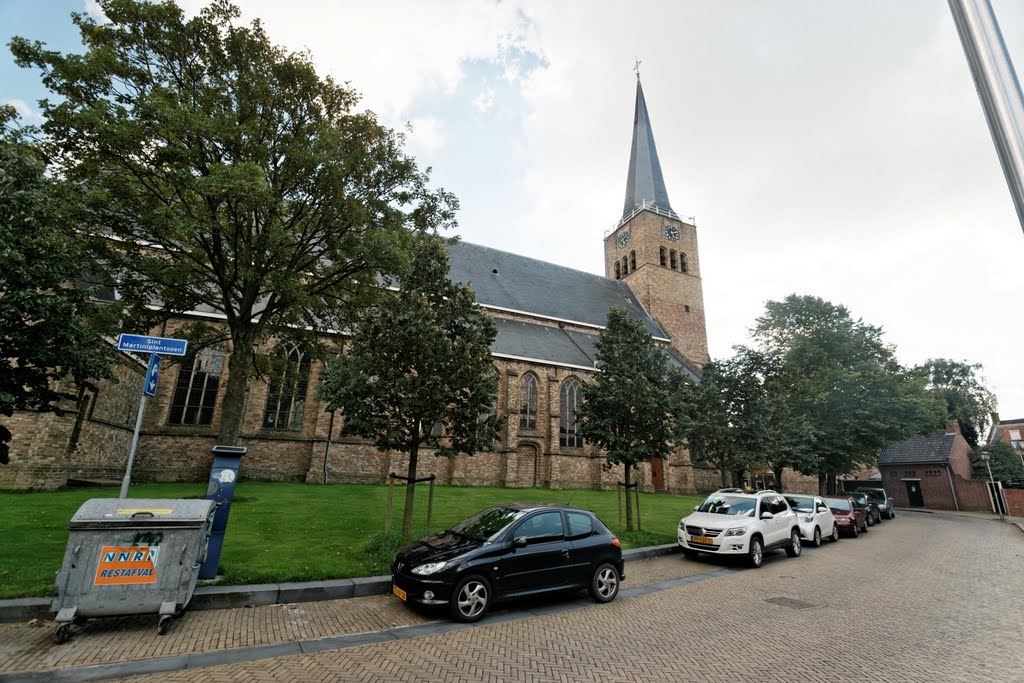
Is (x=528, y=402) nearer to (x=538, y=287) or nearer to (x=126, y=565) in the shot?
(x=538, y=287)

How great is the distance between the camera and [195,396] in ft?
65.7

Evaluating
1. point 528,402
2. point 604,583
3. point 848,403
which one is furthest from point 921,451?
point 604,583

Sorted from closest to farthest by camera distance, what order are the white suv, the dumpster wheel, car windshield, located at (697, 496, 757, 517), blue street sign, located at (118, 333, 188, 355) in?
the dumpster wheel → blue street sign, located at (118, 333, 188, 355) → the white suv → car windshield, located at (697, 496, 757, 517)

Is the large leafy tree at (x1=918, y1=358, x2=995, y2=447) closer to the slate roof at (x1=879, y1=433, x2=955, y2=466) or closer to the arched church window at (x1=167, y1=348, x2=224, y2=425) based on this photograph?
the slate roof at (x1=879, y1=433, x2=955, y2=466)

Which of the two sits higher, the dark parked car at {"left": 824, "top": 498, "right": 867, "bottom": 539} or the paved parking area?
the dark parked car at {"left": 824, "top": 498, "right": 867, "bottom": 539}

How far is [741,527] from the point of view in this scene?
34.4 ft

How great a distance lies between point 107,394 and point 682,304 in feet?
118

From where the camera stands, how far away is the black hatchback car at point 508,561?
235 inches

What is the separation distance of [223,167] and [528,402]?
18896 millimetres

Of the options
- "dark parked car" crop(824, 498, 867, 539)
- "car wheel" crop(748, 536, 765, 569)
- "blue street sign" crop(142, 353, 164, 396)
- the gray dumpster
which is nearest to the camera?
the gray dumpster

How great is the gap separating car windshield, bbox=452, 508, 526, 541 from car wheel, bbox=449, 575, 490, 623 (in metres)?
0.59

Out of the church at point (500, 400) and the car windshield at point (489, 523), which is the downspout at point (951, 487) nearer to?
the church at point (500, 400)

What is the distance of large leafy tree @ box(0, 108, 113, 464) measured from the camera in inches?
235

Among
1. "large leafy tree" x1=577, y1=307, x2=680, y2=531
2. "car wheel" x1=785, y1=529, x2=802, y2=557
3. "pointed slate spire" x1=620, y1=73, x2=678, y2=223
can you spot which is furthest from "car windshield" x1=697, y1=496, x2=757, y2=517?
"pointed slate spire" x1=620, y1=73, x2=678, y2=223
